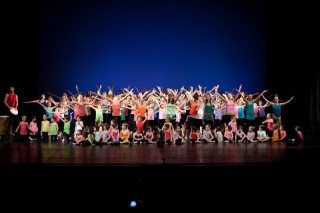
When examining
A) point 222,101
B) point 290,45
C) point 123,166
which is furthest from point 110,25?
point 123,166

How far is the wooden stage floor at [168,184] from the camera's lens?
455 cm

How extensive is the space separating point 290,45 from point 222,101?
306 centimetres

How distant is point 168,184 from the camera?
498 cm

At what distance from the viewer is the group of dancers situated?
9.51 meters

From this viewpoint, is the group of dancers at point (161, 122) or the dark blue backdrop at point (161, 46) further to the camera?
the dark blue backdrop at point (161, 46)

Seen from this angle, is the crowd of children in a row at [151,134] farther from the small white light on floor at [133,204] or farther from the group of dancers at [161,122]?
the small white light on floor at [133,204]

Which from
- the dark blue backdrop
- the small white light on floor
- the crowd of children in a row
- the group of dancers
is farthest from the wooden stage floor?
the dark blue backdrop

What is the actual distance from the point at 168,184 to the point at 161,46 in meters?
Result: 8.82

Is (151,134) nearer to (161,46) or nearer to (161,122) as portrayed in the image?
(161,122)

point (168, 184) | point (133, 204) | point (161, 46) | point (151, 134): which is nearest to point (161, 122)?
point (151, 134)

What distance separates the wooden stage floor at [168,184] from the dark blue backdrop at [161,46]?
24.5 ft

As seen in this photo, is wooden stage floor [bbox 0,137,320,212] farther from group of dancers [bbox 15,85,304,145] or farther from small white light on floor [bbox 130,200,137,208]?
group of dancers [bbox 15,85,304,145]

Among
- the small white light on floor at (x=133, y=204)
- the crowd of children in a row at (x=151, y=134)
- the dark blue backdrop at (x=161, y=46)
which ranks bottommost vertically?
the small white light on floor at (x=133, y=204)

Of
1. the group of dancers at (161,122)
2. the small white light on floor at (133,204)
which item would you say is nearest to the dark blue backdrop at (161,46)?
the group of dancers at (161,122)
